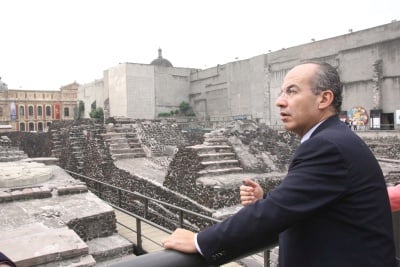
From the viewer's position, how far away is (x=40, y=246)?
3537 millimetres

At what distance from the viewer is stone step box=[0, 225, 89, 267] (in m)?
3.33

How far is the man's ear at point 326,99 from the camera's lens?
1403mm

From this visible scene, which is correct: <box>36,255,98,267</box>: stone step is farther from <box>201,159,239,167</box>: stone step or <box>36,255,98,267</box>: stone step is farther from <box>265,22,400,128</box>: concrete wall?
<box>265,22,400,128</box>: concrete wall

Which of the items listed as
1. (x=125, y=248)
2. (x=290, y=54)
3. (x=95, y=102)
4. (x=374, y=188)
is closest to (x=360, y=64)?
(x=290, y=54)

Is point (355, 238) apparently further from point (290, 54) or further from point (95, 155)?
point (290, 54)

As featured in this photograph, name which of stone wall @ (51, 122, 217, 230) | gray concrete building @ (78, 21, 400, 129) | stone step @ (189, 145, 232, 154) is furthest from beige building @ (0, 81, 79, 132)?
stone step @ (189, 145, 232, 154)

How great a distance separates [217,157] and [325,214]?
31.0ft

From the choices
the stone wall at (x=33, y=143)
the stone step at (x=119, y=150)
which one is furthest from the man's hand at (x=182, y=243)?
the stone wall at (x=33, y=143)

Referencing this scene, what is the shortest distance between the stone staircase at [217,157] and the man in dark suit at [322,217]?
8428 mm

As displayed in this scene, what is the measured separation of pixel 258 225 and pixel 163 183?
921 centimetres

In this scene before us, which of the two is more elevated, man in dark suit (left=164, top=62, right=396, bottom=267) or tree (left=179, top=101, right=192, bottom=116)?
tree (left=179, top=101, right=192, bottom=116)

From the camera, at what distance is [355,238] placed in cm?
117

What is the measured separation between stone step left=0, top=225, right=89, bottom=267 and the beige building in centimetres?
5314

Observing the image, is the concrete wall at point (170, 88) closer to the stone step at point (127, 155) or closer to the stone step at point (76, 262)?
the stone step at point (127, 155)
